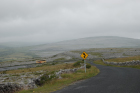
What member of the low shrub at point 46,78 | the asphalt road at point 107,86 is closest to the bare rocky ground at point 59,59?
the low shrub at point 46,78

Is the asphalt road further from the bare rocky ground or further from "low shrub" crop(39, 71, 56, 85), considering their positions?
the bare rocky ground

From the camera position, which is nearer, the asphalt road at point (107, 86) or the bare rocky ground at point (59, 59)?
the asphalt road at point (107, 86)

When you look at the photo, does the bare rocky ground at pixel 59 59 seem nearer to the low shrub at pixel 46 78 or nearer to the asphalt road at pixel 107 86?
the low shrub at pixel 46 78

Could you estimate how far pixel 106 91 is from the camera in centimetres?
1194

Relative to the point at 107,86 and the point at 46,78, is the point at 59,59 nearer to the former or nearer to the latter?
the point at 46,78

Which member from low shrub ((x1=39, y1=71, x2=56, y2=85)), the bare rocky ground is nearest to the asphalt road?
low shrub ((x1=39, y1=71, x2=56, y2=85))

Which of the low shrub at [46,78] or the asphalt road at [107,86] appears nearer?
the asphalt road at [107,86]

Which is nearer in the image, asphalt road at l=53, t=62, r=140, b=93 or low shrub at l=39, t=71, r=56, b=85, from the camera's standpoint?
asphalt road at l=53, t=62, r=140, b=93

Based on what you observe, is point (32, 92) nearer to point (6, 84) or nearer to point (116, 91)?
point (6, 84)

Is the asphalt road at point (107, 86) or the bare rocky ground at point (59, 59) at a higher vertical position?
the asphalt road at point (107, 86)

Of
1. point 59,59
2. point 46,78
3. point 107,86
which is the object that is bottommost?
point 59,59

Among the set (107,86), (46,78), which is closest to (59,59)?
(46,78)

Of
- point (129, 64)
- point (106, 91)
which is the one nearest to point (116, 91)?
point (106, 91)

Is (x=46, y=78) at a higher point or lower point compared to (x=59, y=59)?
higher
